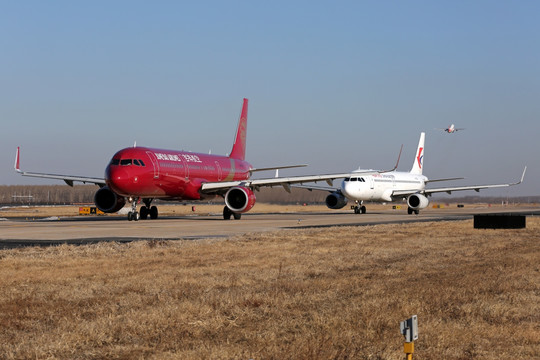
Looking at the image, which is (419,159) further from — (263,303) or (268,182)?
(263,303)

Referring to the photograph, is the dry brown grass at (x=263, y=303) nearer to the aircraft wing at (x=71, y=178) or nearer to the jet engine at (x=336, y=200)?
the aircraft wing at (x=71, y=178)

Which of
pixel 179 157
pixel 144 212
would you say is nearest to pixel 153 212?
pixel 144 212

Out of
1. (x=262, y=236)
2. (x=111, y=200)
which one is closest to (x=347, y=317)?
(x=262, y=236)

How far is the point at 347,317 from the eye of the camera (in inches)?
350

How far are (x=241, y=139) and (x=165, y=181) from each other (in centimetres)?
1564

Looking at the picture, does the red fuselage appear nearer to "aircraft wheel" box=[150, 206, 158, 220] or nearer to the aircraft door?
the aircraft door

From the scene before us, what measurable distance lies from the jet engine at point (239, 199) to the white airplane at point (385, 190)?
16.1 m

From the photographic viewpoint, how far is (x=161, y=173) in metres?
39.2

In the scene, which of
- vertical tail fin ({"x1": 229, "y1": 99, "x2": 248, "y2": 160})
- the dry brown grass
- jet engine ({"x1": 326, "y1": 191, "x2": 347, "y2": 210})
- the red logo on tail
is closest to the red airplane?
vertical tail fin ({"x1": 229, "y1": 99, "x2": 248, "y2": 160})

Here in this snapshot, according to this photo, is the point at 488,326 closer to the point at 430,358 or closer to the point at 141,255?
the point at 430,358

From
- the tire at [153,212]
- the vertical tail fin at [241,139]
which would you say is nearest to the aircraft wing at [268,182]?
the tire at [153,212]

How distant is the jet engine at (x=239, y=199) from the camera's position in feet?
132

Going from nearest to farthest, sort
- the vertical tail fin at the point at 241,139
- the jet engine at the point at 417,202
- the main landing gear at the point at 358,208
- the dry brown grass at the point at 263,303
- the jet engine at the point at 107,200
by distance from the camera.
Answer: the dry brown grass at the point at 263,303 < the jet engine at the point at 107,200 < the vertical tail fin at the point at 241,139 < the main landing gear at the point at 358,208 < the jet engine at the point at 417,202

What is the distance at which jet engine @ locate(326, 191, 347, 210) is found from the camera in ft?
204
